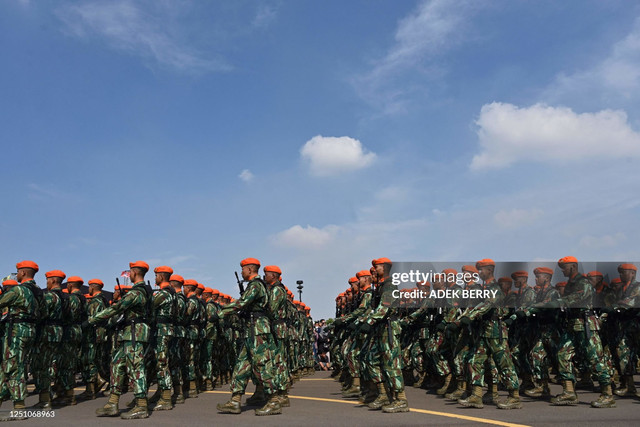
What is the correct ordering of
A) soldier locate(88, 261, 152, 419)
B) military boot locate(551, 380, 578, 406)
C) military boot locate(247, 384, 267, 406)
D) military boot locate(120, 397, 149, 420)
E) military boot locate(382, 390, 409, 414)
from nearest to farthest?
1. military boot locate(120, 397, 149, 420)
2. soldier locate(88, 261, 152, 419)
3. military boot locate(382, 390, 409, 414)
4. military boot locate(551, 380, 578, 406)
5. military boot locate(247, 384, 267, 406)

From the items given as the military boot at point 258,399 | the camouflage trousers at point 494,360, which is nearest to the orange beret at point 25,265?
the military boot at point 258,399

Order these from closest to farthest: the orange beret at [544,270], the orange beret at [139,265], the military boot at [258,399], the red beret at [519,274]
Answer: the orange beret at [139,265]
the military boot at [258,399]
the orange beret at [544,270]
the red beret at [519,274]

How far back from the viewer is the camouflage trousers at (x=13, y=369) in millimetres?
9203

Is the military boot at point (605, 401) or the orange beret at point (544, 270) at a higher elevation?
the orange beret at point (544, 270)

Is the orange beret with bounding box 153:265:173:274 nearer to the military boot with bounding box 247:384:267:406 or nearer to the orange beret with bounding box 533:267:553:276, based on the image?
the military boot with bounding box 247:384:267:406

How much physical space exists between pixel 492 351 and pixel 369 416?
8.10 feet

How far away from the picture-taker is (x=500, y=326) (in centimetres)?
966

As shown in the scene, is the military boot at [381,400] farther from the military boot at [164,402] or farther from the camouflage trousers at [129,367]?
the camouflage trousers at [129,367]

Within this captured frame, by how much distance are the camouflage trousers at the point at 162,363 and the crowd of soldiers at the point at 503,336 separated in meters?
3.37

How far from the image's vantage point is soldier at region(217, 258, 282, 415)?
370 inches

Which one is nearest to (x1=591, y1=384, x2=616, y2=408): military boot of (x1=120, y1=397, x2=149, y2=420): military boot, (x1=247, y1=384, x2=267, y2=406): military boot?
(x1=247, y1=384, x2=267, y2=406): military boot

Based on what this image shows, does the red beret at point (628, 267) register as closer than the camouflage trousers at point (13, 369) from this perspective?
No

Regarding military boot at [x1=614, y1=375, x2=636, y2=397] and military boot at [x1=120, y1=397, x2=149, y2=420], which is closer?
military boot at [x1=120, y1=397, x2=149, y2=420]

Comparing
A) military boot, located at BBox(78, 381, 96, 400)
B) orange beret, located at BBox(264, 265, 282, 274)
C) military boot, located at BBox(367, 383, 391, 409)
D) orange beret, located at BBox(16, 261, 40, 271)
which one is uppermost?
orange beret, located at BBox(16, 261, 40, 271)
